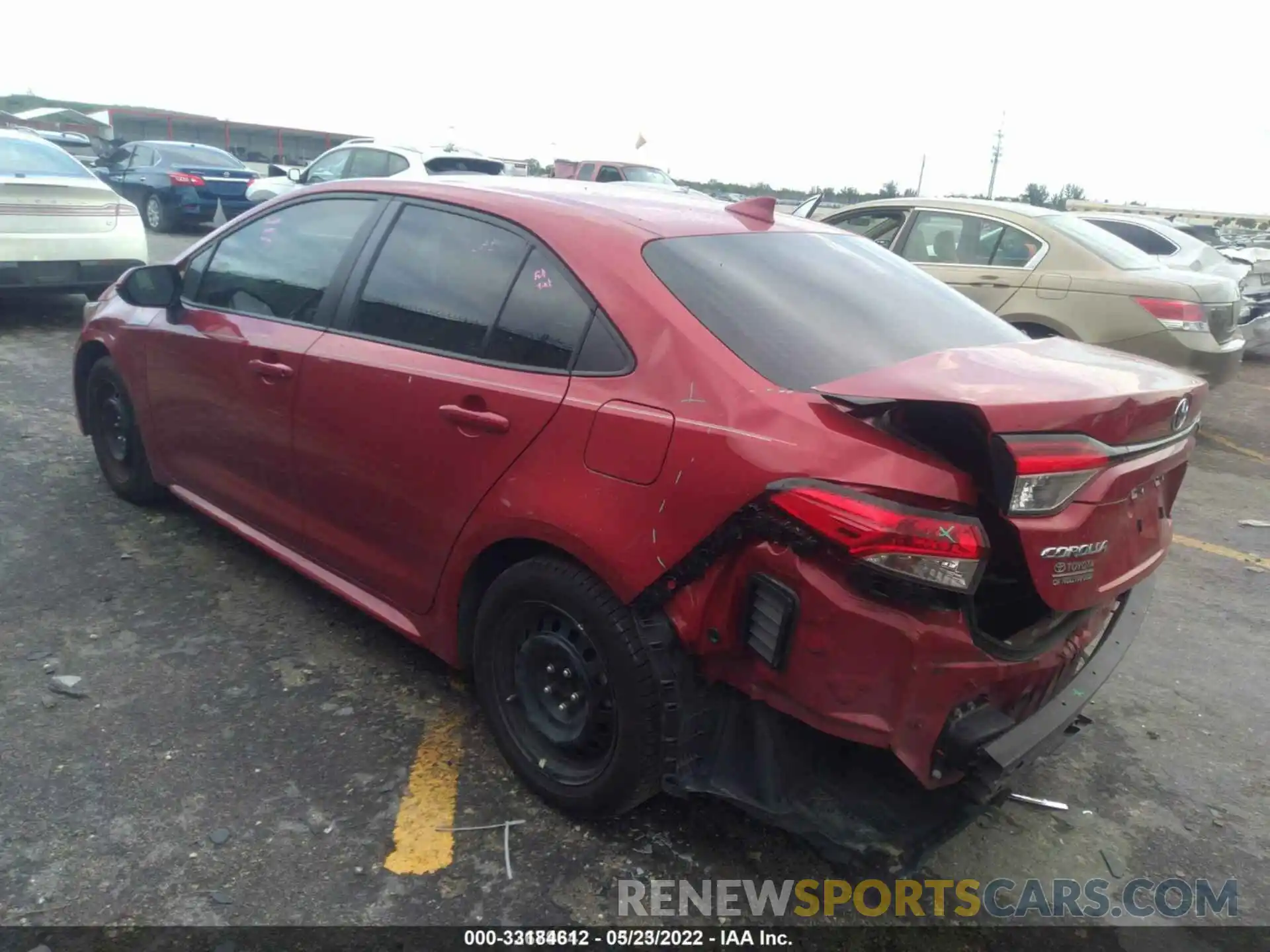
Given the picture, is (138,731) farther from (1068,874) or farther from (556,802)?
(1068,874)

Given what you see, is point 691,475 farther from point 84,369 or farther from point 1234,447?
point 1234,447

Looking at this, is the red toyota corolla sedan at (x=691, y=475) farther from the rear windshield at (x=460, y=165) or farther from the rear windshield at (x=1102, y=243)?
the rear windshield at (x=460, y=165)

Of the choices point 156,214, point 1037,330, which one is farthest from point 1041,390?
point 156,214

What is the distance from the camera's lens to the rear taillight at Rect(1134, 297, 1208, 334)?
6430 mm

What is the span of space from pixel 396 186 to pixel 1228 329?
6140mm

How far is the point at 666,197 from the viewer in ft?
10.4

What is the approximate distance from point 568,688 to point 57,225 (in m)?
7.28

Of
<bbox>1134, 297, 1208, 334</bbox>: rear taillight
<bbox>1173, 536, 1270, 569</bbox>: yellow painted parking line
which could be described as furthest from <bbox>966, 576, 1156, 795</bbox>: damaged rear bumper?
<bbox>1134, 297, 1208, 334</bbox>: rear taillight

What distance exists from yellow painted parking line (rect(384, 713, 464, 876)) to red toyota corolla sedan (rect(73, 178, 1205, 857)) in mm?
211

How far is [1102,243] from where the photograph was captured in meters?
7.00

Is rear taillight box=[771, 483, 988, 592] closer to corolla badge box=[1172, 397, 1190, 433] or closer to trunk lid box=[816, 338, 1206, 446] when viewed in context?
trunk lid box=[816, 338, 1206, 446]

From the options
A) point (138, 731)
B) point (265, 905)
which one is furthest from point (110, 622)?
point (265, 905)

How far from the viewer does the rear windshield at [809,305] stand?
2328mm

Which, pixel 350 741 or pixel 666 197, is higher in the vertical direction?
pixel 666 197
